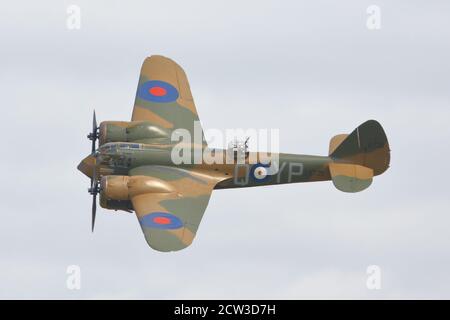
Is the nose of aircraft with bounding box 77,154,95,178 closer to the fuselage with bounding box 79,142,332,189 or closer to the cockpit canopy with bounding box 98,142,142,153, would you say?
the fuselage with bounding box 79,142,332,189

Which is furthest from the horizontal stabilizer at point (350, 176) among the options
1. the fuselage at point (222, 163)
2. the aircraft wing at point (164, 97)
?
the aircraft wing at point (164, 97)

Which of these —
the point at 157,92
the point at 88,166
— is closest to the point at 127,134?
the point at 88,166

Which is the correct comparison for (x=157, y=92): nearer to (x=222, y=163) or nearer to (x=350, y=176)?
(x=222, y=163)

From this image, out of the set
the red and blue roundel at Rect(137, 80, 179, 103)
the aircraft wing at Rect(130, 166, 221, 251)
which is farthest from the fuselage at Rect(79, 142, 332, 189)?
the red and blue roundel at Rect(137, 80, 179, 103)

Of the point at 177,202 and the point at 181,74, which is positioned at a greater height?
the point at 181,74

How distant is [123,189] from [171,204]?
2.36 metres

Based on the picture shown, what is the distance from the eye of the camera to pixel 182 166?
74688 millimetres

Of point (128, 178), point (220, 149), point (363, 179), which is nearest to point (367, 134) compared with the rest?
point (363, 179)

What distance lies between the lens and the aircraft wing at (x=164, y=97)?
77.4m

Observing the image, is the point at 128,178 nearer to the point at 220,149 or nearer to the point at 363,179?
the point at 220,149

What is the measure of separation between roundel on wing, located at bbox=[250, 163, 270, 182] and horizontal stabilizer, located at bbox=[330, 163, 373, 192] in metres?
3.09

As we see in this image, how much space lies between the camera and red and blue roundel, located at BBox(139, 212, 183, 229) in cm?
7081

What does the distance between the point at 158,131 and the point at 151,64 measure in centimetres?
516

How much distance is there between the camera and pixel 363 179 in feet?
244
